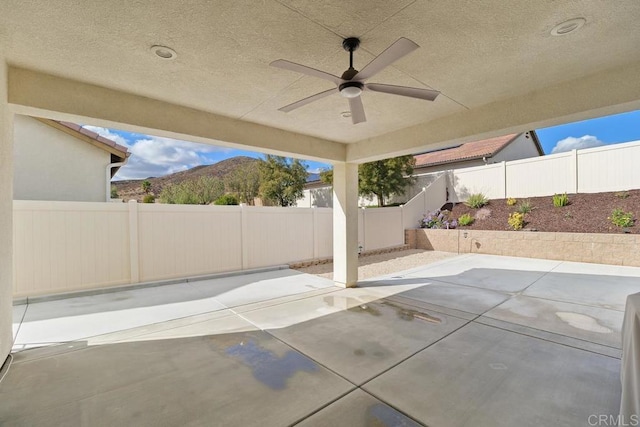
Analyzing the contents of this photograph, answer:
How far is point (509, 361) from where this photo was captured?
2.81 m

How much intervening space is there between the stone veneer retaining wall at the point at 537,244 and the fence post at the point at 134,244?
8.96m

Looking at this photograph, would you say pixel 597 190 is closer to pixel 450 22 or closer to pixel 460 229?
pixel 460 229

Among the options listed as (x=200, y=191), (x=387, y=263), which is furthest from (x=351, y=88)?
(x=200, y=191)

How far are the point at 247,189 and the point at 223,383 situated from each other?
19680 mm

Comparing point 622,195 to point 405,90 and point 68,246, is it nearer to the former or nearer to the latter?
point 405,90

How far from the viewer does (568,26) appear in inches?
90.0

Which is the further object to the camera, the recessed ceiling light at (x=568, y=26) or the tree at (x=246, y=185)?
the tree at (x=246, y=185)

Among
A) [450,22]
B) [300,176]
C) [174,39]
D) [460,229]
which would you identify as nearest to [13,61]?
[174,39]

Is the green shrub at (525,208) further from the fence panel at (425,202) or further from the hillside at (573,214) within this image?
the fence panel at (425,202)

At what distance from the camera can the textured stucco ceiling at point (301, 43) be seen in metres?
2.08

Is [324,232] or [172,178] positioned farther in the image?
[172,178]

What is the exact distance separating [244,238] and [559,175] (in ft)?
35.4

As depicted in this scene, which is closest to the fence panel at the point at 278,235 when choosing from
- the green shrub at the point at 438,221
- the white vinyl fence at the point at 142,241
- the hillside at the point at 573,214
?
the white vinyl fence at the point at 142,241

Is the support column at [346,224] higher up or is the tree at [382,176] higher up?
the tree at [382,176]
